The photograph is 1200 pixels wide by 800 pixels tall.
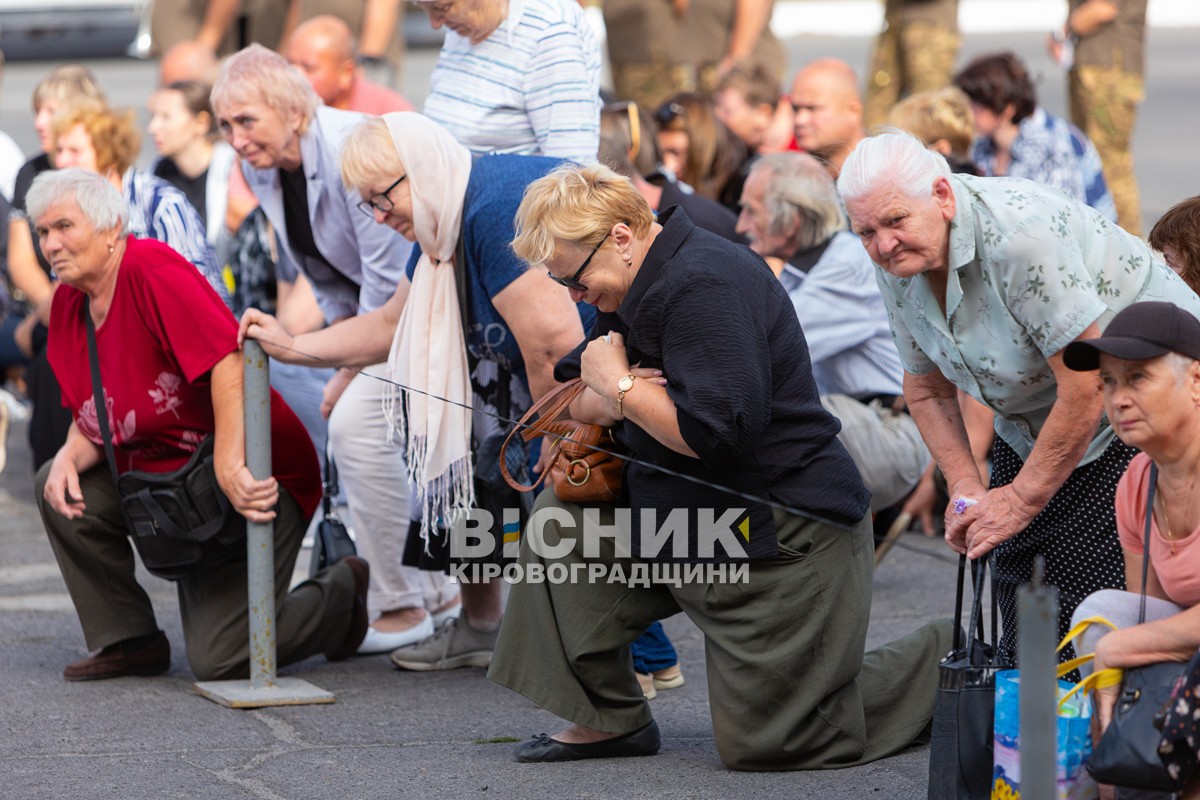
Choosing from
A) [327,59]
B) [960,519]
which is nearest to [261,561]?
[960,519]

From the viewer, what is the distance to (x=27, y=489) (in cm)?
830

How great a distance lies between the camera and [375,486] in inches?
212

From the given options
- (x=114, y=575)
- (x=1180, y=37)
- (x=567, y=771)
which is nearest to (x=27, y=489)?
(x=114, y=575)

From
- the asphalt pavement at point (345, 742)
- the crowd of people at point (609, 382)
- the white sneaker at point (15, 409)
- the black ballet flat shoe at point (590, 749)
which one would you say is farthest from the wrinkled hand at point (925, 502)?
the white sneaker at point (15, 409)

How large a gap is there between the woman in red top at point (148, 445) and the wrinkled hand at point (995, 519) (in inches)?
82.2

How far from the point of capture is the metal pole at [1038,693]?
2656 mm

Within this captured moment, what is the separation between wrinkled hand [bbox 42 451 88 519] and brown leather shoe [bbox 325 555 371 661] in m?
0.84

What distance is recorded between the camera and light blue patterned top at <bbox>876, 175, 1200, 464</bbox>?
11.9 ft

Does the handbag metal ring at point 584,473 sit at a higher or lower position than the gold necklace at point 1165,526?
lower

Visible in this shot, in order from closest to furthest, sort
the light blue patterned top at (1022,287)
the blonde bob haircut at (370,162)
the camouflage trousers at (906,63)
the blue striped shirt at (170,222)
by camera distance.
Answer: the light blue patterned top at (1022,287) < the blonde bob haircut at (370,162) < the blue striped shirt at (170,222) < the camouflage trousers at (906,63)

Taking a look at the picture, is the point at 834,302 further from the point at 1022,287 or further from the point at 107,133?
the point at 107,133

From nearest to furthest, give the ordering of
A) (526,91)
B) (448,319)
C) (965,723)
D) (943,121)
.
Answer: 1. (965,723)
2. (448,319)
3. (526,91)
4. (943,121)

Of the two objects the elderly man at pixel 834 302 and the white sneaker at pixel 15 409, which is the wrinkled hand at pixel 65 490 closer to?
the elderly man at pixel 834 302

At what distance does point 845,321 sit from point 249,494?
86.3 inches
